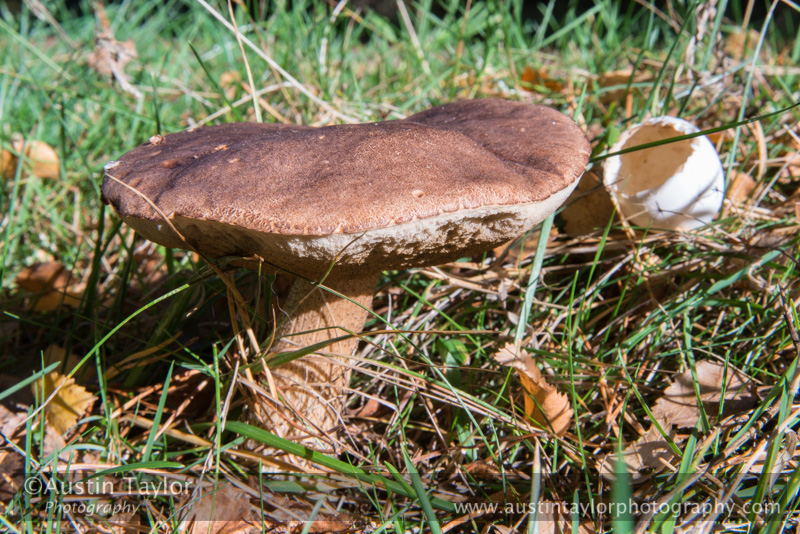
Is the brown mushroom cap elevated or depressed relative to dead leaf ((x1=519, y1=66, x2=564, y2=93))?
elevated

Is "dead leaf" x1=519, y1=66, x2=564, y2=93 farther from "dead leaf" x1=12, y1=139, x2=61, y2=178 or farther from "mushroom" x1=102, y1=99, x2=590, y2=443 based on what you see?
"dead leaf" x1=12, y1=139, x2=61, y2=178

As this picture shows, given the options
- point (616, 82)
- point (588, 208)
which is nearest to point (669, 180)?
point (588, 208)

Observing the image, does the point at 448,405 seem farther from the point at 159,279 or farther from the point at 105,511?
the point at 159,279

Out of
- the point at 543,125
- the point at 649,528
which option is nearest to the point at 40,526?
the point at 649,528

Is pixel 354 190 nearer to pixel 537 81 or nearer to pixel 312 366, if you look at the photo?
pixel 312 366

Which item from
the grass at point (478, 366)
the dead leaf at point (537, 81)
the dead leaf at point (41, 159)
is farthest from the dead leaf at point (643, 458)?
the dead leaf at point (41, 159)

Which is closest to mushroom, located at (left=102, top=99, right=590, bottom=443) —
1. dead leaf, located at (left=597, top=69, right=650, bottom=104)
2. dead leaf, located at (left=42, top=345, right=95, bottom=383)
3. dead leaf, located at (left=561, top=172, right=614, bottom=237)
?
dead leaf, located at (left=561, top=172, right=614, bottom=237)
